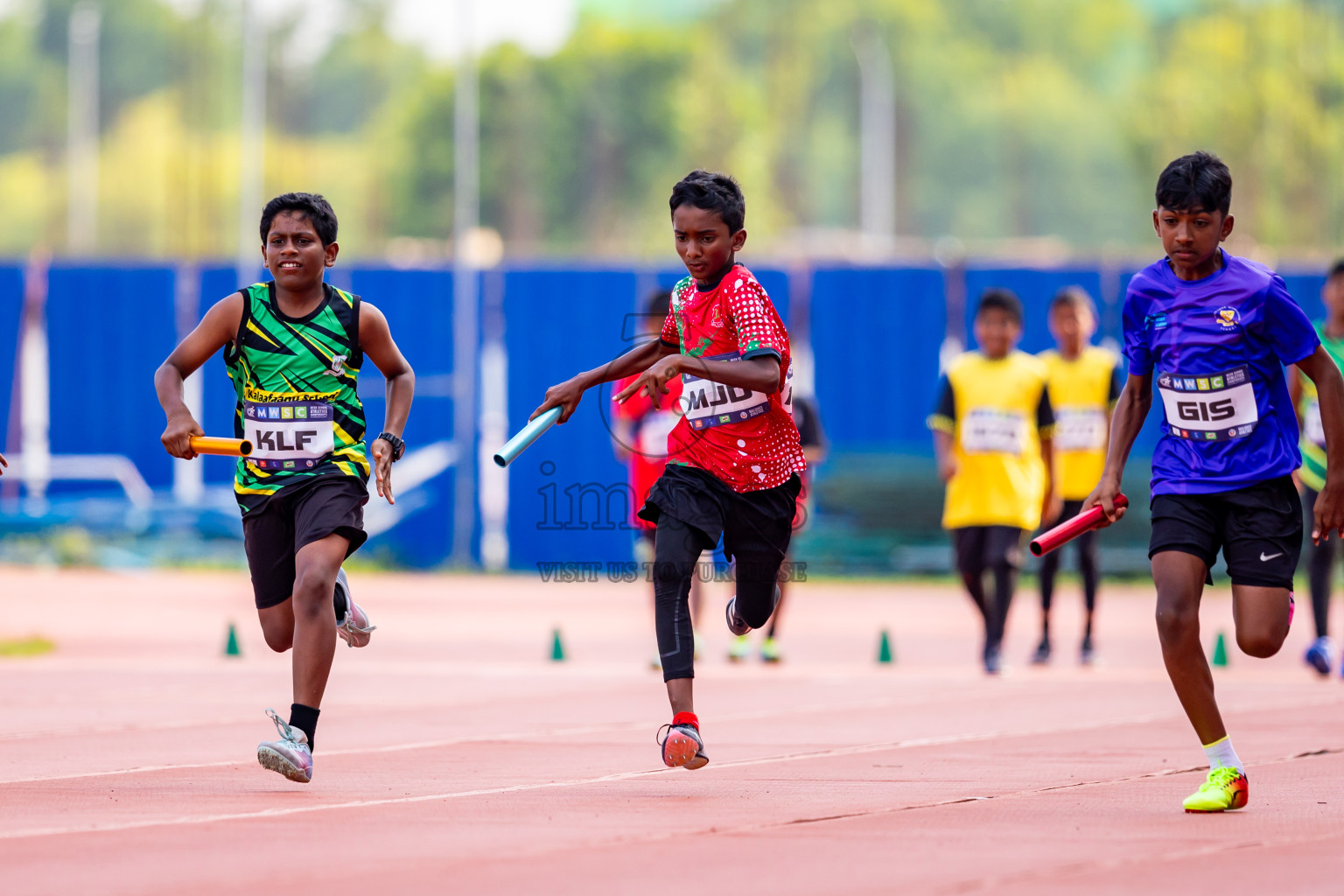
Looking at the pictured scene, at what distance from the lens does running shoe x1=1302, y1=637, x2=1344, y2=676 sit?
1113cm

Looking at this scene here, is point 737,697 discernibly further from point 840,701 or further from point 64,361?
point 64,361

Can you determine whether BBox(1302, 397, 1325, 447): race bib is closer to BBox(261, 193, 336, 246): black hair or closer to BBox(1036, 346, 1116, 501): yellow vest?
BBox(1036, 346, 1116, 501): yellow vest

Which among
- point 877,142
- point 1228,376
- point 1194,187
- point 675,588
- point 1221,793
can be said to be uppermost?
point 877,142

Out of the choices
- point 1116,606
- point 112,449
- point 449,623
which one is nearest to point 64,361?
point 112,449

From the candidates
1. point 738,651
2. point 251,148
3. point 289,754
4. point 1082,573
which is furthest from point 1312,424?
point 251,148

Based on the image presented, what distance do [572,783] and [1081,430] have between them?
262 inches

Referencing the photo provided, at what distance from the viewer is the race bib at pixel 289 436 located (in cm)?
705

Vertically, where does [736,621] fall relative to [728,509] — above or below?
below

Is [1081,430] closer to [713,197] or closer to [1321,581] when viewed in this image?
[1321,581]

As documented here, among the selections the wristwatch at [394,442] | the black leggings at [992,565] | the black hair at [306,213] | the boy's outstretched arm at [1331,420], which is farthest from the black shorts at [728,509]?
the black leggings at [992,565]

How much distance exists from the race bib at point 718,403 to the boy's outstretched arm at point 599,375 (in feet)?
0.62

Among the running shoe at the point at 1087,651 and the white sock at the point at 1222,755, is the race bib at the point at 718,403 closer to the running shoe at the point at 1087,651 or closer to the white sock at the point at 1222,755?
the white sock at the point at 1222,755

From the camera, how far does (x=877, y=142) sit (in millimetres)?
81500

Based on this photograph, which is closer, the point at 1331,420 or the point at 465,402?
the point at 1331,420
